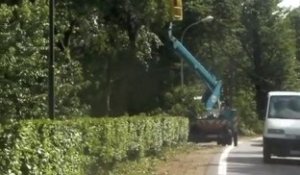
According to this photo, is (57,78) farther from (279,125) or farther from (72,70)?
(279,125)

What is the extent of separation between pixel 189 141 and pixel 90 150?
2605 cm

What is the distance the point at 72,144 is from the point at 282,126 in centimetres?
1171

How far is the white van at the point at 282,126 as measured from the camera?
23531mm

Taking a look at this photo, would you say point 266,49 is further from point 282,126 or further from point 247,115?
point 282,126

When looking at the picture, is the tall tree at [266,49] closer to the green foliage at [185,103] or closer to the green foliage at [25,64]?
the green foliage at [185,103]

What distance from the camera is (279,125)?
23.8 m

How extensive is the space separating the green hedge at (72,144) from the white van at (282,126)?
324 centimetres

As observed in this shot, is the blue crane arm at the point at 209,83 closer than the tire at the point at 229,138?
No

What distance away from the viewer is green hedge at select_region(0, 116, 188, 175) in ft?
31.8

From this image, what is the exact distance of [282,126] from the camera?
23.7 m

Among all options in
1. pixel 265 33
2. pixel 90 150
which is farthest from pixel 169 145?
pixel 265 33

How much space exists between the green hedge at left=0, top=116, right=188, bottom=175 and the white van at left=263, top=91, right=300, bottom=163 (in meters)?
3.24

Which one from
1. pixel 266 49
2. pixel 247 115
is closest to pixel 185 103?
pixel 247 115

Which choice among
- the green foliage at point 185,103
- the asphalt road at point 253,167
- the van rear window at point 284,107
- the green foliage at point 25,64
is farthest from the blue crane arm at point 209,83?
the van rear window at point 284,107
